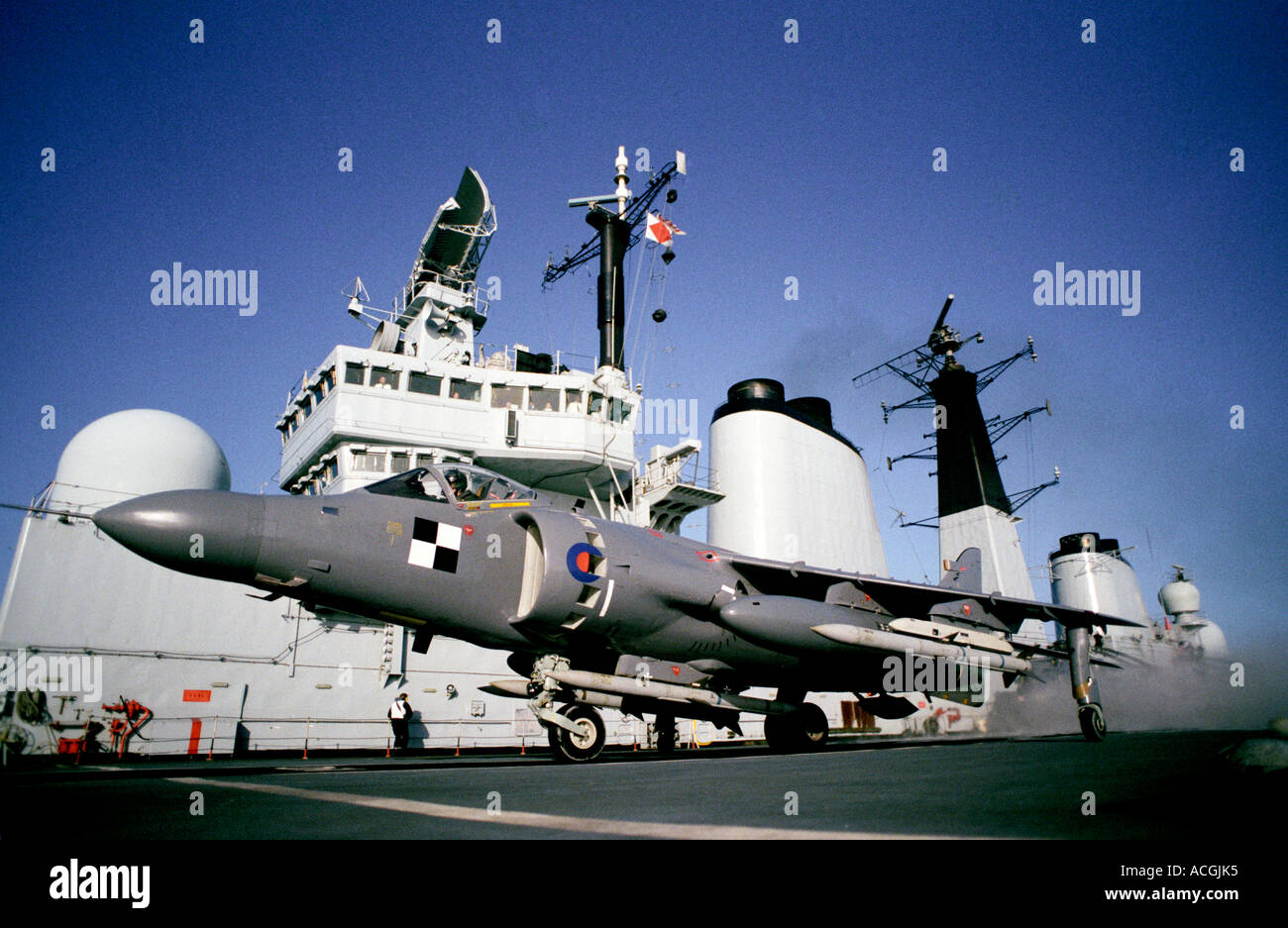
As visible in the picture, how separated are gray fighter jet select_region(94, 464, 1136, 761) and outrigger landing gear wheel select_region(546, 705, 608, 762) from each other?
28mm

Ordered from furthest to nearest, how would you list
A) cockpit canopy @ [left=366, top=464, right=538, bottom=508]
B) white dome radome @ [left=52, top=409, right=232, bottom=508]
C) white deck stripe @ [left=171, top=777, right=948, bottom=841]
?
white dome radome @ [left=52, top=409, right=232, bottom=508]
cockpit canopy @ [left=366, top=464, right=538, bottom=508]
white deck stripe @ [left=171, top=777, right=948, bottom=841]

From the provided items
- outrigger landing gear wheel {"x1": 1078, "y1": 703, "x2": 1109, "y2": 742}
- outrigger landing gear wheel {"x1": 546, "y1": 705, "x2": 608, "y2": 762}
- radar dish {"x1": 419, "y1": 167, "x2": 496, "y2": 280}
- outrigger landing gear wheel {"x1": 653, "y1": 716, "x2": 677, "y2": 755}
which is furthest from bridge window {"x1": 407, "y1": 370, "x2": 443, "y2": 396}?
outrigger landing gear wheel {"x1": 1078, "y1": 703, "x2": 1109, "y2": 742}

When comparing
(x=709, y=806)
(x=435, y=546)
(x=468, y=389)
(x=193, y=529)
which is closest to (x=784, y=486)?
(x=468, y=389)

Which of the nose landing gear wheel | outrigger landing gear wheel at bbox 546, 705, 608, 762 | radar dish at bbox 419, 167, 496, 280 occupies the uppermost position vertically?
radar dish at bbox 419, 167, 496, 280

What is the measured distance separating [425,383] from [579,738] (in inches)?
638

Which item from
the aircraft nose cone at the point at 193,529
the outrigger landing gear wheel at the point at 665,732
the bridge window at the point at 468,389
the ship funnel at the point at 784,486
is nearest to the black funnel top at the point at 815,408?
the ship funnel at the point at 784,486

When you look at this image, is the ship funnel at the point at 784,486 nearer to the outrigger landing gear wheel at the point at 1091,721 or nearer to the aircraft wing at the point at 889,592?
the aircraft wing at the point at 889,592

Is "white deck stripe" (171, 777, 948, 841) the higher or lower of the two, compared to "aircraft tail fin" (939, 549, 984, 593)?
lower

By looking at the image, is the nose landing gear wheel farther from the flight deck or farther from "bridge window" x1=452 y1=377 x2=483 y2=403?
"bridge window" x1=452 y1=377 x2=483 y2=403

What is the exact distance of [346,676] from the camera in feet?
65.2

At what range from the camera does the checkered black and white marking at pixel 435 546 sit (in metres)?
8.76

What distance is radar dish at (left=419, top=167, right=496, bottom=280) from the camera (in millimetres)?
26734
